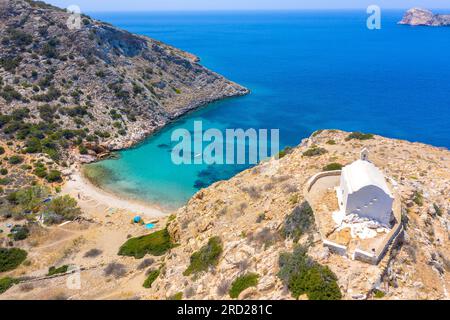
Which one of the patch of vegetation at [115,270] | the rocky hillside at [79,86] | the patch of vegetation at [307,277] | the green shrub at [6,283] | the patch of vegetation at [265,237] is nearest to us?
the patch of vegetation at [307,277]

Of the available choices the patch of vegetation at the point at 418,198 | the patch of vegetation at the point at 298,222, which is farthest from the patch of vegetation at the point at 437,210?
the patch of vegetation at the point at 298,222

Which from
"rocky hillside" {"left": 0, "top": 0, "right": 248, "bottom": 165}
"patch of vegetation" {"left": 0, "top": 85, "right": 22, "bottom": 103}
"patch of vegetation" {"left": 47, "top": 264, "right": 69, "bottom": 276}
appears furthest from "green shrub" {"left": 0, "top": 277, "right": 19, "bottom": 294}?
"patch of vegetation" {"left": 0, "top": 85, "right": 22, "bottom": 103}

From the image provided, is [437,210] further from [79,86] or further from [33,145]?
[79,86]

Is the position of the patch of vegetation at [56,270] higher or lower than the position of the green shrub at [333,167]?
lower

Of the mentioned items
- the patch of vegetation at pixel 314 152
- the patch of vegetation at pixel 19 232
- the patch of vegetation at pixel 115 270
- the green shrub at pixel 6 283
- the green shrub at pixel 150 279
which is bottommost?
the green shrub at pixel 6 283

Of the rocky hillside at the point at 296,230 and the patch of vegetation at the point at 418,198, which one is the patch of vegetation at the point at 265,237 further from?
the patch of vegetation at the point at 418,198

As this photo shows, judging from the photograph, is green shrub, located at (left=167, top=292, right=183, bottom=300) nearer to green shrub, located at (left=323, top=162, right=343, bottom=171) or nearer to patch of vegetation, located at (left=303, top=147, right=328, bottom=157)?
green shrub, located at (left=323, top=162, right=343, bottom=171)

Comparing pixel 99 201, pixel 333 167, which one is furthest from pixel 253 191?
pixel 99 201
